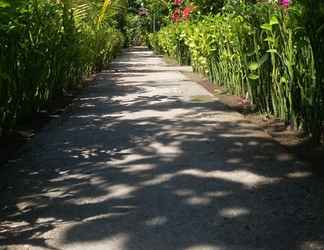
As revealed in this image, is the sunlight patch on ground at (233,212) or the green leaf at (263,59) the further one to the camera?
the green leaf at (263,59)

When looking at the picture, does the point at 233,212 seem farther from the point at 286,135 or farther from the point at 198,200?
the point at 286,135

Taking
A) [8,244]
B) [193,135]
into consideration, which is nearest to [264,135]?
[193,135]

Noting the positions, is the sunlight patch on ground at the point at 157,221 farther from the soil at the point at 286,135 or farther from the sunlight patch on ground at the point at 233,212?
the soil at the point at 286,135

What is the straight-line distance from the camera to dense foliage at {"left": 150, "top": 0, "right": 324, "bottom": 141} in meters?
5.26

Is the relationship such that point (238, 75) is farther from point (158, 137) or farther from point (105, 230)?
point (105, 230)

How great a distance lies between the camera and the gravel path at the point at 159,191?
3232mm

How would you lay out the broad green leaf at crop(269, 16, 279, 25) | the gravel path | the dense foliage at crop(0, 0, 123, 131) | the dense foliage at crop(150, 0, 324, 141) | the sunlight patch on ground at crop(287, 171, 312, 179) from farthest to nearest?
the broad green leaf at crop(269, 16, 279, 25) → the dense foliage at crop(0, 0, 123, 131) → the dense foliage at crop(150, 0, 324, 141) → the sunlight patch on ground at crop(287, 171, 312, 179) → the gravel path

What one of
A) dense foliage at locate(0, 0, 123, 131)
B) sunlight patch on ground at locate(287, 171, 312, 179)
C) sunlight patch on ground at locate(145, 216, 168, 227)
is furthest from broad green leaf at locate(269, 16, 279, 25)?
sunlight patch on ground at locate(145, 216, 168, 227)

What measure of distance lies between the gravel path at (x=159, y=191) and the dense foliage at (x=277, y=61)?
1.54ft

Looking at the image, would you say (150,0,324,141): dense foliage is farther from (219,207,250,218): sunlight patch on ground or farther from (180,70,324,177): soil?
(219,207,250,218): sunlight patch on ground

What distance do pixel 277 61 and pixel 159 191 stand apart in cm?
283

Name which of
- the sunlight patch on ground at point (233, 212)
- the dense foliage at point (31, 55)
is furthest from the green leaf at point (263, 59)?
the sunlight patch on ground at point (233, 212)

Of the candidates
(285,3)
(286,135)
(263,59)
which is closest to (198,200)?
(286,135)

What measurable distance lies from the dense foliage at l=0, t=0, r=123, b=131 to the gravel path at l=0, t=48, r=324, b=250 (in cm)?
52
